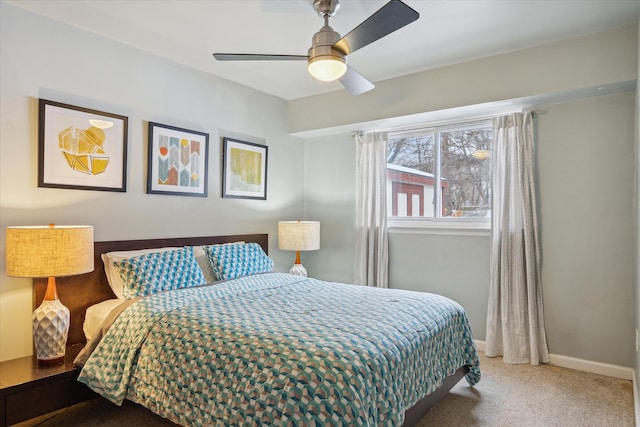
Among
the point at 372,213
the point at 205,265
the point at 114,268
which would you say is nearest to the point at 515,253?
the point at 372,213

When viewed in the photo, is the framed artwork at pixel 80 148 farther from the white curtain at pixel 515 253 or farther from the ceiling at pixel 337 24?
the white curtain at pixel 515 253

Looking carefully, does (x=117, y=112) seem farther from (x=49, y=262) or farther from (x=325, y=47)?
(x=325, y=47)

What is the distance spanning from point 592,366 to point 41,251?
154 inches

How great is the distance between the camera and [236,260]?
336 centimetres

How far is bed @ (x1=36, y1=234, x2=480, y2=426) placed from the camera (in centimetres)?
161

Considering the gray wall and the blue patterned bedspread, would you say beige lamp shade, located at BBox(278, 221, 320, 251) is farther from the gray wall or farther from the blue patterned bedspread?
the gray wall

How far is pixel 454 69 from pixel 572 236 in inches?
67.0

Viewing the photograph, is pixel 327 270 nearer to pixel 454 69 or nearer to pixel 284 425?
pixel 454 69

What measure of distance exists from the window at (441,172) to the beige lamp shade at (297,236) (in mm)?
897

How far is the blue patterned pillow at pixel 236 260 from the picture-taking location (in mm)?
3227

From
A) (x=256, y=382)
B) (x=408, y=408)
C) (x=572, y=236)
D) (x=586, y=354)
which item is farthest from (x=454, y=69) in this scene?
(x=256, y=382)

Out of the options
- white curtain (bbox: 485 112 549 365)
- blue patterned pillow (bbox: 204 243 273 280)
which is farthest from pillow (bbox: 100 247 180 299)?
white curtain (bbox: 485 112 549 365)

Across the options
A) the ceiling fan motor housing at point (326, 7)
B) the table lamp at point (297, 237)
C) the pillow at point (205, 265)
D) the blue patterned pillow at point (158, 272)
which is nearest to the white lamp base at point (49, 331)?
the blue patterned pillow at point (158, 272)

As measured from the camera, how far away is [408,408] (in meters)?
1.96
